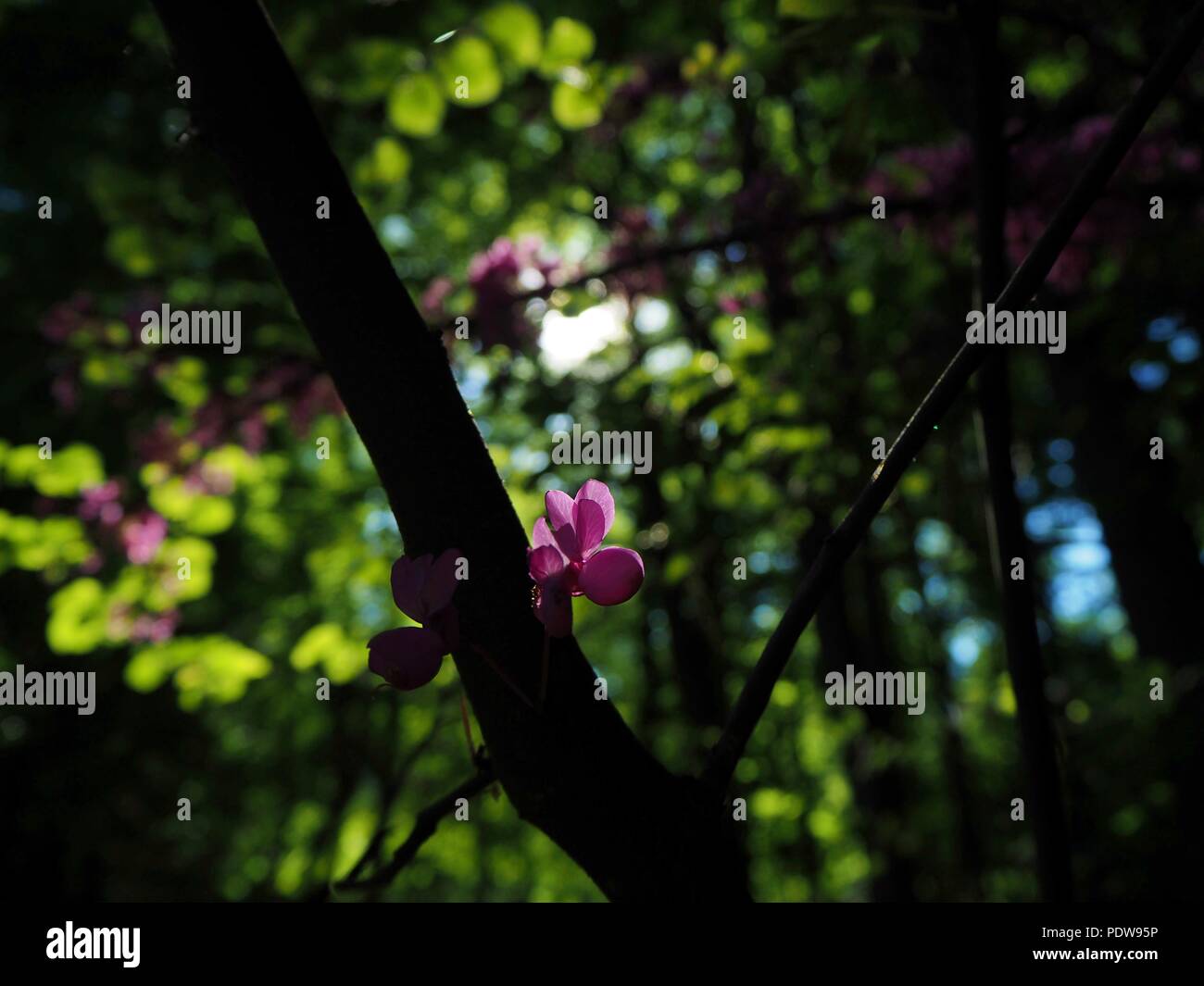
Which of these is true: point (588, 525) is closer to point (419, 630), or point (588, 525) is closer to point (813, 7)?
point (419, 630)

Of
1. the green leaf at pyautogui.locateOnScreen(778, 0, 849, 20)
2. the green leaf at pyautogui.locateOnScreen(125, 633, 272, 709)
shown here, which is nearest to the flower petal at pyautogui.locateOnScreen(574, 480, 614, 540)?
the green leaf at pyautogui.locateOnScreen(778, 0, 849, 20)

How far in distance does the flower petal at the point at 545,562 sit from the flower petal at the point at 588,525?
0.10 feet

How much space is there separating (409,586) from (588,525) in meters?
0.14

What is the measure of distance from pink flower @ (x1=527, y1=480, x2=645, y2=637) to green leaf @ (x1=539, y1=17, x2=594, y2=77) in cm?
165

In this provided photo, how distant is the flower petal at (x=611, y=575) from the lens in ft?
2.20

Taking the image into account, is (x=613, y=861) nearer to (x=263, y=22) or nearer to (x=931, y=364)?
(x=263, y=22)

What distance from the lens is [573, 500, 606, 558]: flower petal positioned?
0.69 meters

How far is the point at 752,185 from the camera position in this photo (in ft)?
8.68

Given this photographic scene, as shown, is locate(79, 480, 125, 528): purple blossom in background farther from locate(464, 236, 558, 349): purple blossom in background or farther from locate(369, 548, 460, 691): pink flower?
locate(369, 548, 460, 691): pink flower

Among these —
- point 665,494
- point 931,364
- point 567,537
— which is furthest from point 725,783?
point 665,494

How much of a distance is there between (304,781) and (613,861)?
8.44 meters

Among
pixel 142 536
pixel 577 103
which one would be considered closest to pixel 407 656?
pixel 577 103
